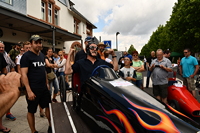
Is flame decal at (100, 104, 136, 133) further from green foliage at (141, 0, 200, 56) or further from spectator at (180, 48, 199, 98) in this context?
green foliage at (141, 0, 200, 56)

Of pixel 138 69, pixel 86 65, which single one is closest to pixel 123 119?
pixel 86 65

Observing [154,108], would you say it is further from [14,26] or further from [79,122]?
[14,26]

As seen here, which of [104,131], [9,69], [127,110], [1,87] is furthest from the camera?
[9,69]

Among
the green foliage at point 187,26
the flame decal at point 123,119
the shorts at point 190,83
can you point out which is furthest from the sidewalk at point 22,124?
the green foliage at point 187,26

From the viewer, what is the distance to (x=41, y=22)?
10055mm

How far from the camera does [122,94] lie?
186 cm

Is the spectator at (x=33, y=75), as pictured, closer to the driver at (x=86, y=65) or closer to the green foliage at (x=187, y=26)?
the driver at (x=86, y=65)

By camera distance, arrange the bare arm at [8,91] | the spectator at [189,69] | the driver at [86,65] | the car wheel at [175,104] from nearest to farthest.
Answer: the bare arm at [8,91] < the driver at [86,65] < the car wheel at [175,104] < the spectator at [189,69]

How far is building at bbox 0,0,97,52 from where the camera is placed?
8812mm

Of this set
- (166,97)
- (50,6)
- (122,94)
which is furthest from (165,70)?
(50,6)

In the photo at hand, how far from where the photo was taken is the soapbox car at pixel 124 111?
56.9 inches

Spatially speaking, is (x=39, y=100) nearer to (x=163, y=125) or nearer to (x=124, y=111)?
(x=124, y=111)

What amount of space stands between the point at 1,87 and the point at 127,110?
1.20 meters

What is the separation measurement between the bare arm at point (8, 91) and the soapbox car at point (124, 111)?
1.09m
